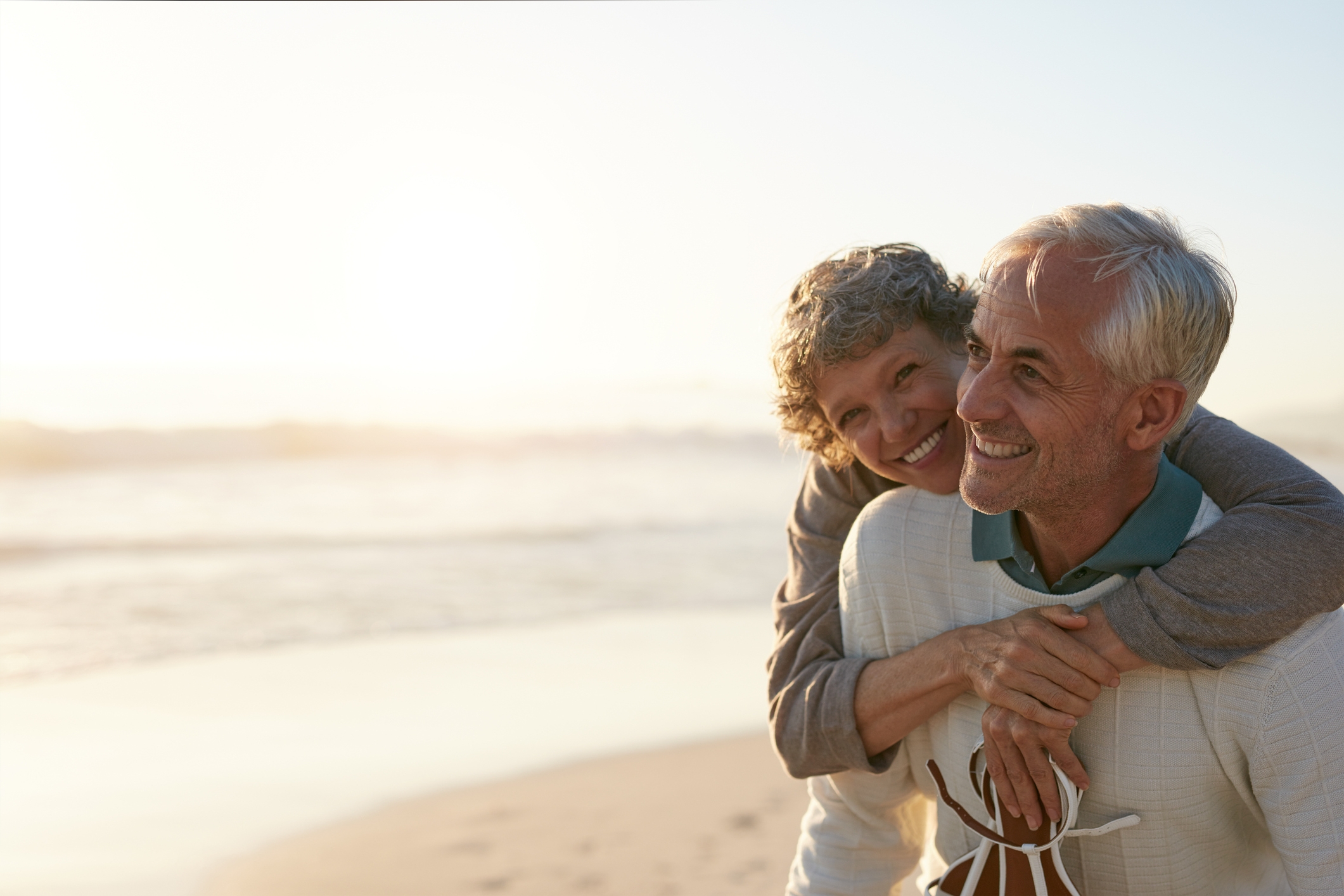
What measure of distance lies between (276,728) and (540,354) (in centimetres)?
2657

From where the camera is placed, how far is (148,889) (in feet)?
12.1

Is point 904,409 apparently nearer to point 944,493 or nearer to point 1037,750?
point 944,493

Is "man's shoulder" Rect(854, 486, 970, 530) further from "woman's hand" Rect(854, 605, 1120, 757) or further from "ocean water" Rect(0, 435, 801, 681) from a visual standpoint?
"ocean water" Rect(0, 435, 801, 681)

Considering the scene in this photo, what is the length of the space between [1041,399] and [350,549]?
382 inches

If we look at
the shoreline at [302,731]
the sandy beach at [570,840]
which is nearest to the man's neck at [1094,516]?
the sandy beach at [570,840]

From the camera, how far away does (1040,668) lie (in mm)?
1721

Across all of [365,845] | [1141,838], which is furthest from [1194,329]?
[365,845]

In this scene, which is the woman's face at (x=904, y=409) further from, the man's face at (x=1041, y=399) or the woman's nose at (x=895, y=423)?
the man's face at (x=1041, y=399)

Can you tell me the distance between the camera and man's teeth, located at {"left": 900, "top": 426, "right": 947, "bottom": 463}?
226cm

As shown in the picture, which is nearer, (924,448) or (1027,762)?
(1027,762)

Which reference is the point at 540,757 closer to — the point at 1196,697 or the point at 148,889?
the point at 148,889

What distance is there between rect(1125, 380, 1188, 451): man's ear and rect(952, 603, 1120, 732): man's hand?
11.6 inches

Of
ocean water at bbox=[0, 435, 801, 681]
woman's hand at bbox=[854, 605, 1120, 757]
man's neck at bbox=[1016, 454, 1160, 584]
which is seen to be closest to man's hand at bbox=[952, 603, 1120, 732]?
woman's hand at bbox=[854, 605, 1120, 757]

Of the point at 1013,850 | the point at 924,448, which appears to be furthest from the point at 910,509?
the point at 1013,850
